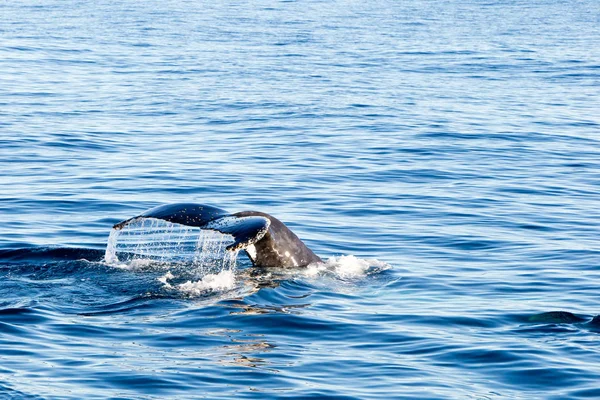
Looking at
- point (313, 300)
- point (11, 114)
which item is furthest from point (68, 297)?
point (11, 114)

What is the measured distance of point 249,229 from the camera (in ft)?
32.3

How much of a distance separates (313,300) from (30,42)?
2878cm

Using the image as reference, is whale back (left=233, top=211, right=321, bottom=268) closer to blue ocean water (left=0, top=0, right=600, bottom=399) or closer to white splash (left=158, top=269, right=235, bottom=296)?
blue ocean water (left=0, top=0, right=600, bottom=399)

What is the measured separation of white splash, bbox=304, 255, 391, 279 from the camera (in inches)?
449

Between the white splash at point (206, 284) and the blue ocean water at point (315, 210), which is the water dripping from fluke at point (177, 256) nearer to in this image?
the white splash at point (206, 284)

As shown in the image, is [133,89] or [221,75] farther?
[221,75]

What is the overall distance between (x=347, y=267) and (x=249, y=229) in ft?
7.09

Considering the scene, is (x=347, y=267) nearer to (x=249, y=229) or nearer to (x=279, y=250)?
(x=279, y=250)

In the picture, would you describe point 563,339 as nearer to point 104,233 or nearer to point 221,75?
point 104,233

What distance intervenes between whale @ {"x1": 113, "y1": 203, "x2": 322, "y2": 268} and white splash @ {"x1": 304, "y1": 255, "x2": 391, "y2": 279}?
0.10 meters

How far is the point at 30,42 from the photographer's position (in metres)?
37.0

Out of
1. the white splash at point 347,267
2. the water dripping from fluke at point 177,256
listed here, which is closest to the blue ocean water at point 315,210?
the white splash at point 347,267

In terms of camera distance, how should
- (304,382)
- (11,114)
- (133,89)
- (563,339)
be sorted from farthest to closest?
(133,89) < (11,114) < (563,339) < (304,382)

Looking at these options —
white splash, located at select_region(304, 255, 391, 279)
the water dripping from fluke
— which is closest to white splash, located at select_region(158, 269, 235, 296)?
the water dripping from fluke
